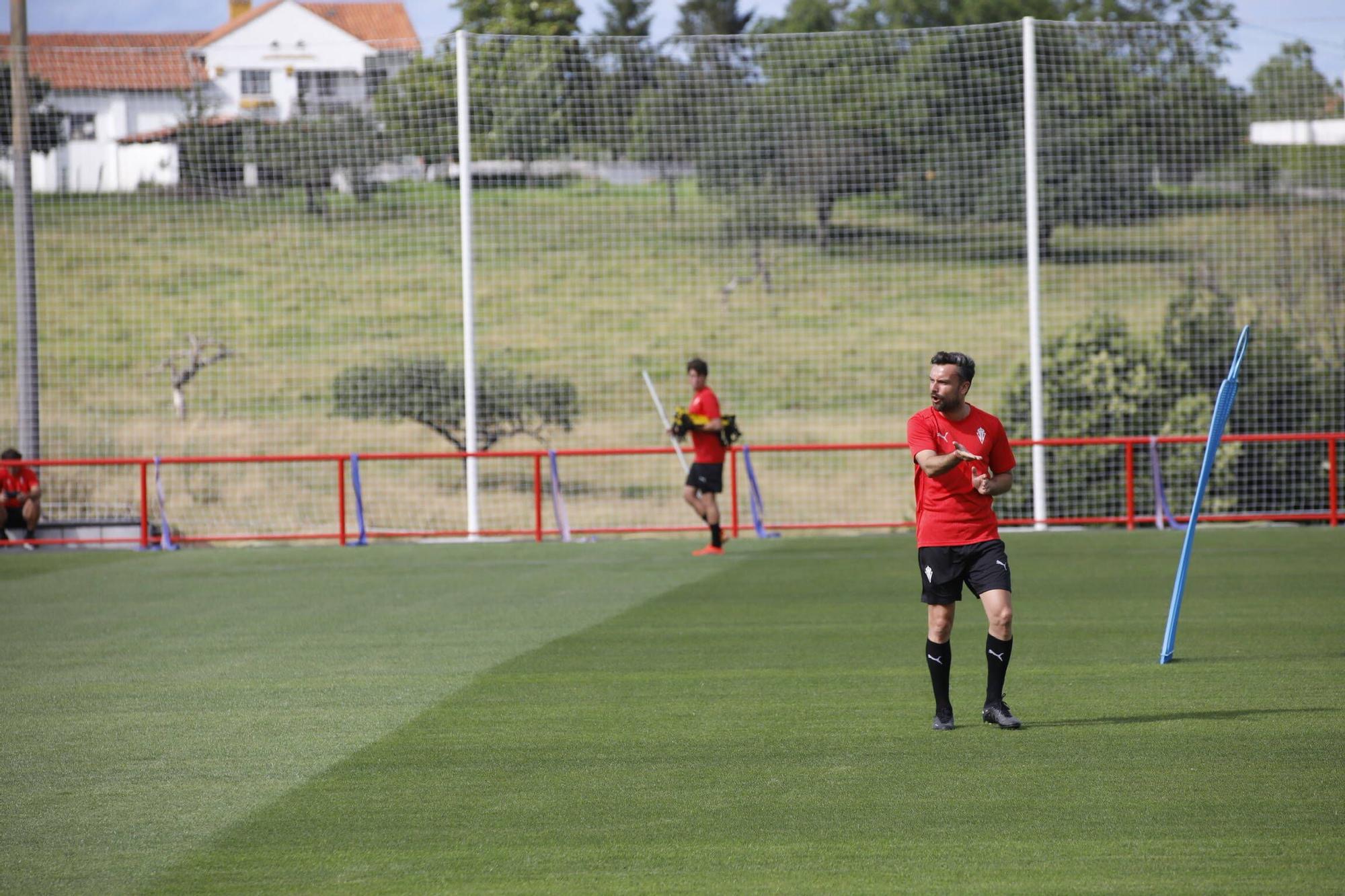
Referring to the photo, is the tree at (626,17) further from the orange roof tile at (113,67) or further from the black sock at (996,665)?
the black sock at (996,665)

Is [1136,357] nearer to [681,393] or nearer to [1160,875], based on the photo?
[681,393]

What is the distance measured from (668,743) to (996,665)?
5.31ft

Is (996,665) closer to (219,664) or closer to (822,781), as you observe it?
(822,781)

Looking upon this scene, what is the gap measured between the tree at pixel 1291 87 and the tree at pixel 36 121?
1904cm

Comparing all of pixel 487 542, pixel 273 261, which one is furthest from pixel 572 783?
pixel 273 261

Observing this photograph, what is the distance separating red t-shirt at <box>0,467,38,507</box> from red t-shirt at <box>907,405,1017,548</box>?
14350 mm

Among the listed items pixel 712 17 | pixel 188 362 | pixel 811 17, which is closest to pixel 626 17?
pixel 712 17

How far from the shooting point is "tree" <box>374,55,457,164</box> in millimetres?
22656

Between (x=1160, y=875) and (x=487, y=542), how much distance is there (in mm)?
14065

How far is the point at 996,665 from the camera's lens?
285 inches

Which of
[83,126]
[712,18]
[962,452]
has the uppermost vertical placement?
[712,18]

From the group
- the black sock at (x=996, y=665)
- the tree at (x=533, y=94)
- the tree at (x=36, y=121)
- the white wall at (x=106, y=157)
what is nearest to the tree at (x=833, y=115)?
the tree at (x=533, y=94)

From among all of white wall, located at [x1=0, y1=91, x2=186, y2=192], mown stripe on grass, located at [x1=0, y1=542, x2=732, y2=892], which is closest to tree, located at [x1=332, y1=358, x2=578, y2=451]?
white wall, located at [x1=0, y1=91, x2=186, y2=192]

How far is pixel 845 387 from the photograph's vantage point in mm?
31922
